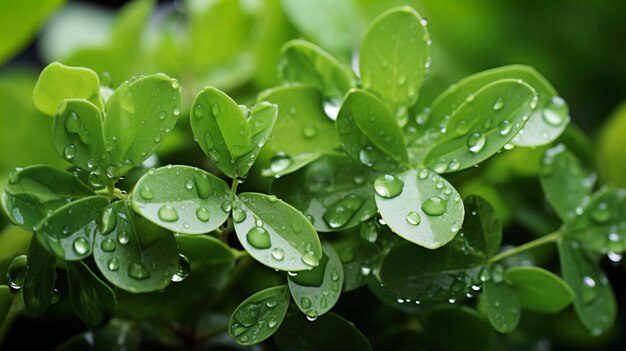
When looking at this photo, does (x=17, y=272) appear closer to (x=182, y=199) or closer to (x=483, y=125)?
(x=182, y=199)

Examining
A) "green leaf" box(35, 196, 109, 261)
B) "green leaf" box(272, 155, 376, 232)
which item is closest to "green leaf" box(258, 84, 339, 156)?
"green leaf" box(272, 155, 376, 232)

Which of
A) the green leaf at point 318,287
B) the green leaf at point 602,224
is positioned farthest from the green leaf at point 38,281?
the green leaf at point 602,224

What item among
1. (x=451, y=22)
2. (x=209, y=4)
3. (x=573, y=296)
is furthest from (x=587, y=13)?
(x=573, y=296)

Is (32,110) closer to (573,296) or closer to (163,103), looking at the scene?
(163,103)

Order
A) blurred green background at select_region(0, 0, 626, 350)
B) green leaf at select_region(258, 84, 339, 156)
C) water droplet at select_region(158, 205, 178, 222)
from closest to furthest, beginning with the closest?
water droplet at select_region(158, 205, 178, 222), green leaf at select_region(258, 84, 339, 156), blurred green background at select_region(0, 0, 626, 350)

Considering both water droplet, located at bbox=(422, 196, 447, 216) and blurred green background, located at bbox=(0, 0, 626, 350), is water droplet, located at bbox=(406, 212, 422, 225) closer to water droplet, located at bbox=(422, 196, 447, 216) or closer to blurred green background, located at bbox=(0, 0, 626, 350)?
water droplet, located at bbox=(422, 196, 447, 216)

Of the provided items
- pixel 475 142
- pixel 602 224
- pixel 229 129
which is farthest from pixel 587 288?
pixel 229 129

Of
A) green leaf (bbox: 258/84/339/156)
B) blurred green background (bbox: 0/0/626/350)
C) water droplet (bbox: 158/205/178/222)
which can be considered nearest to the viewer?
water droplet (bbox: 158/205/178/222)
